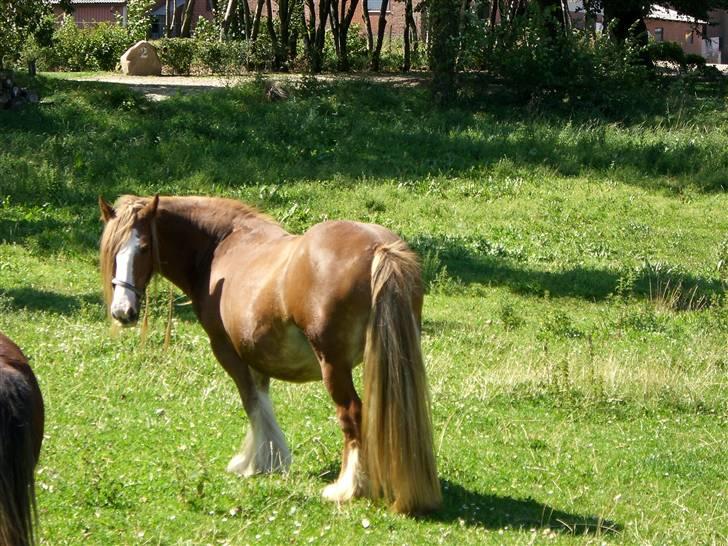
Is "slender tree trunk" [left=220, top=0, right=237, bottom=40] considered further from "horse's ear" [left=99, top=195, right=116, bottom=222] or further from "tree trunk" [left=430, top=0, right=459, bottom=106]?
"horse's ear" [left=99, top=195, right=116, bottom=222]

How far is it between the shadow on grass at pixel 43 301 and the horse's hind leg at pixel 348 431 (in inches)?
272

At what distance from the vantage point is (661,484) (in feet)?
28.0

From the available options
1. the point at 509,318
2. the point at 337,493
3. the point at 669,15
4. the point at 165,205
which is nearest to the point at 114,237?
the point at 165,205

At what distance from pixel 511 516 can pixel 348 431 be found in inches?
46.2

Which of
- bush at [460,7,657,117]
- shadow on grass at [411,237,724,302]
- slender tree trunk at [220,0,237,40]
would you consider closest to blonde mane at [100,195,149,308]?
shadow on grass at [411,237,724,302]

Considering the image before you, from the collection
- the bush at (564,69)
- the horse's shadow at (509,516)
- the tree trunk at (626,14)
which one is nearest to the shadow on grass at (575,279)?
the horse's shadow at (509,516)

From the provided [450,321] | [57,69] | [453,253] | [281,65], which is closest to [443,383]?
[450,321]

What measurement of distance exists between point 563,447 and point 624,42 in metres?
21.3

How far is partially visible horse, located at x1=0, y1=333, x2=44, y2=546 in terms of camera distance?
4.90 meters

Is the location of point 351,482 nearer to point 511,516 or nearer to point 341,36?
point 511,516

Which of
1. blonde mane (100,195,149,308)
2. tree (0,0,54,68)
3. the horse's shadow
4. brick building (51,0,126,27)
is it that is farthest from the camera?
brick building (51,0,126,27)

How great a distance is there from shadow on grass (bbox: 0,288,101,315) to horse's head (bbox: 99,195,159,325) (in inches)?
225

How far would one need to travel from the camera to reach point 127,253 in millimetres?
8055

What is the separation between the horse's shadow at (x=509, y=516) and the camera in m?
7.34
